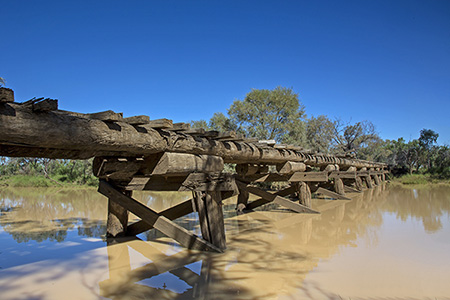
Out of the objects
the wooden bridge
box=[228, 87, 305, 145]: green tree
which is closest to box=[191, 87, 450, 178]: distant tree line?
box=[228, 87, 305, 145]: green tree

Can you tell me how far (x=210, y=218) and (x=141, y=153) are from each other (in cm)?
182

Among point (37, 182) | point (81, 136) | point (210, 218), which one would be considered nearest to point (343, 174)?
point (210, 218)

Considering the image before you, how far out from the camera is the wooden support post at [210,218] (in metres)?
5.72

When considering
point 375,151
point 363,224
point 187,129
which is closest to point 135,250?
point 187,129

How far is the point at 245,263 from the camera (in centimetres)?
500

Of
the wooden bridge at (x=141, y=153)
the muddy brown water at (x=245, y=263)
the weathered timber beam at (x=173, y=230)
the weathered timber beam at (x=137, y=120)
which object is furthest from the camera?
the weathered timber beam at (x=173, y=230)

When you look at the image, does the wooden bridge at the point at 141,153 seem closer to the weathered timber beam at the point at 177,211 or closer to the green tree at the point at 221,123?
the weathered timber beam at the point at 177,211

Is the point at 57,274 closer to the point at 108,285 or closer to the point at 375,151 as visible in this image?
the point at 108,285

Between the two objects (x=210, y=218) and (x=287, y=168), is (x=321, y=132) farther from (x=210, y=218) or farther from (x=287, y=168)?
(x=210, y=218)

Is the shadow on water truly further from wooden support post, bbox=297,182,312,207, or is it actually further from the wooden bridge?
wooden support post, bbox=297,182,312,207

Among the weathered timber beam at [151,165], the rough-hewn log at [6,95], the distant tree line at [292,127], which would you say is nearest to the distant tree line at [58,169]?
the distant tree line at [292,127]

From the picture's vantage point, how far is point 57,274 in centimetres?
460

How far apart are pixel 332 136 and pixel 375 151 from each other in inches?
299

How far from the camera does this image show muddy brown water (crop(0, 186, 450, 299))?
390cm
